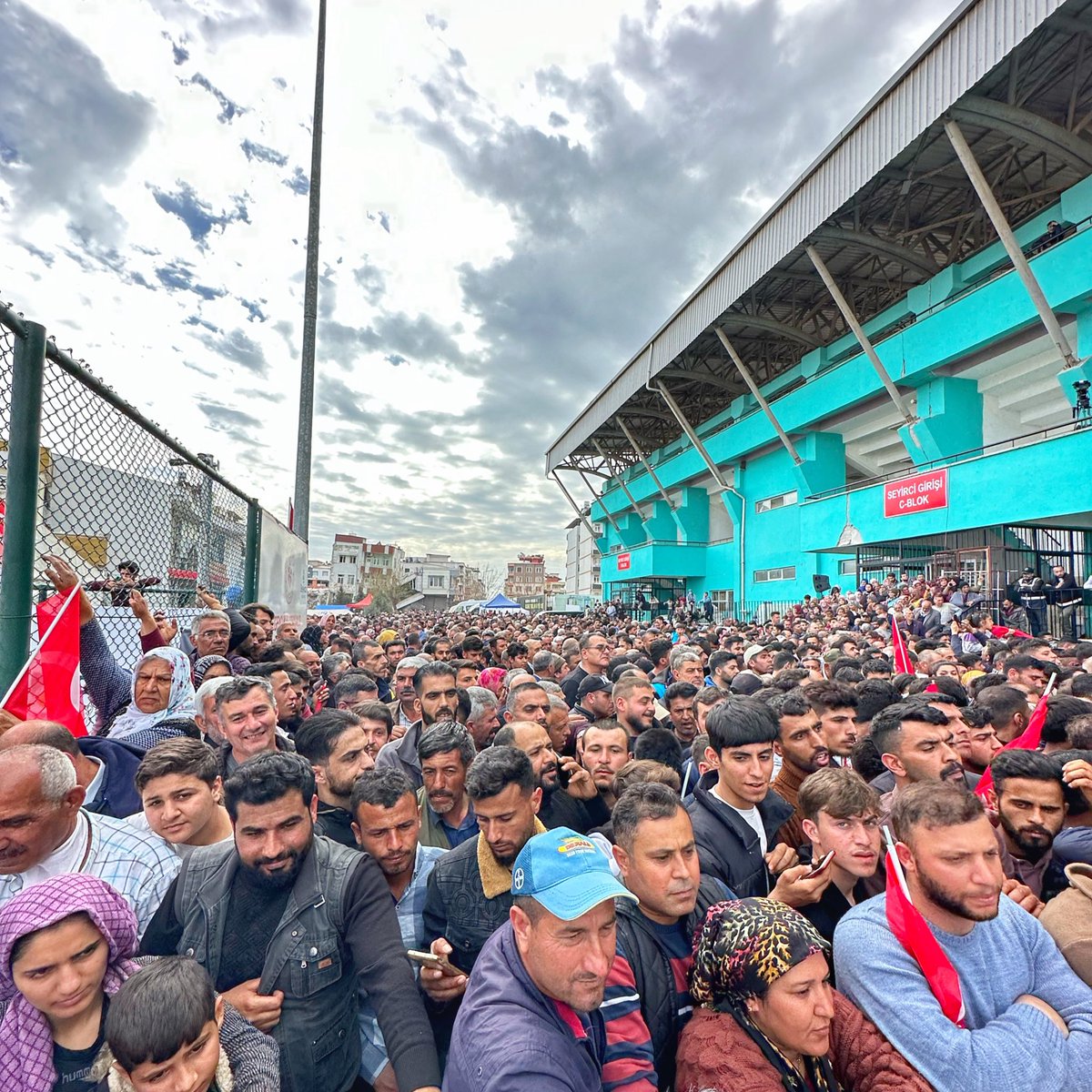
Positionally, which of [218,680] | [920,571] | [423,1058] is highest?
[920,571]

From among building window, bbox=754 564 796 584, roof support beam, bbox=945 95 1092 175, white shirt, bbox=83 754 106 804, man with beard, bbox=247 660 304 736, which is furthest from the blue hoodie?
building window, bbox=754 564 796 584

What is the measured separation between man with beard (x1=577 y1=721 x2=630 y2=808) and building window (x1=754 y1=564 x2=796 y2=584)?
24135 millimetres

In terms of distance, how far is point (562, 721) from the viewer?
16.0 ft

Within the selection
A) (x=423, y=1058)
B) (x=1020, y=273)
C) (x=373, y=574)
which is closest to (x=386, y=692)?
(x=423, y=1058)

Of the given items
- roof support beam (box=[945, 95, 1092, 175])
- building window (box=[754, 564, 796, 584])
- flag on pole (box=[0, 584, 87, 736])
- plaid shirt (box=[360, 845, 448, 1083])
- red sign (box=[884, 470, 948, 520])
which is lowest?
plaid shirt (box=[360, 845, 448, 1083])

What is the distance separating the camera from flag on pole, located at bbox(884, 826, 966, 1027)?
1861mm

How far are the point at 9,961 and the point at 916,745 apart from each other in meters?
3.81

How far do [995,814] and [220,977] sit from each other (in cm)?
318

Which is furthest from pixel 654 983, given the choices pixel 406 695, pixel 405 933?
pixel 406 695

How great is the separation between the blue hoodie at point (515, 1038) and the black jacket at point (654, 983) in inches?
9.2

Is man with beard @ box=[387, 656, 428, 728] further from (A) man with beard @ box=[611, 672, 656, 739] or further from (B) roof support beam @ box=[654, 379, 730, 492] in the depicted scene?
(B) roof support beam @ box=[654, 379, 730, 492]

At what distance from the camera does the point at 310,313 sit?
31.4 ft

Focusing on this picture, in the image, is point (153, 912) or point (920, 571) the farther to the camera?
point (920, 571)

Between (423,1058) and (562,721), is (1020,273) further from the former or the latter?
(423,1058)
